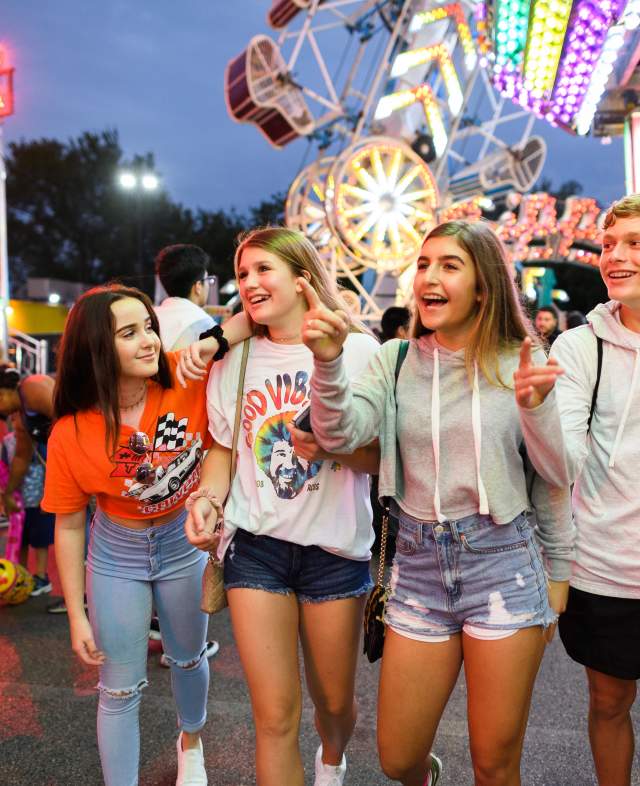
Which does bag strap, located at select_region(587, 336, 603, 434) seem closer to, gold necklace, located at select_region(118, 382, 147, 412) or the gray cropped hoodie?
the gray cropped hoodie

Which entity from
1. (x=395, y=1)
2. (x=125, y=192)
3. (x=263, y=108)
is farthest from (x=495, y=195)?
(x=125, y=192)

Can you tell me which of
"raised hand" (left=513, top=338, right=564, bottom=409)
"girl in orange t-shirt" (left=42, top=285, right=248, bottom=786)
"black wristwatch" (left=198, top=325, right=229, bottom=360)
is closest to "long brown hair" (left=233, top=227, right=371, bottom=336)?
"black wristwatch" (left=198, top=325, right=229, bottom=360)

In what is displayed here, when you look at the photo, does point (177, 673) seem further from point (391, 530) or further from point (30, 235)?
point (30, 235)

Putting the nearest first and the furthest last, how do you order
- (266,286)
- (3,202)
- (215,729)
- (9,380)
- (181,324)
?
(266,286) → (215,729) → (181,324) → (9,380) → (3,202)

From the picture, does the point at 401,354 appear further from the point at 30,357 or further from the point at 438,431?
the point at 30,357

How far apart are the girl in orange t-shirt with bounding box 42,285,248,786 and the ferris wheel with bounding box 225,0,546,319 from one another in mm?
10688

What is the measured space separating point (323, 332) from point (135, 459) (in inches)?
42.5

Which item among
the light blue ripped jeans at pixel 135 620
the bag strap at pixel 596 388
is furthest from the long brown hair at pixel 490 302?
the light blue ripped jeans at pixel 135 620

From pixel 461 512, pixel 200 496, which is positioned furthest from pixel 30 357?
pixel 461 512

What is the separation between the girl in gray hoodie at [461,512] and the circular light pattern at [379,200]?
10974 millimetres

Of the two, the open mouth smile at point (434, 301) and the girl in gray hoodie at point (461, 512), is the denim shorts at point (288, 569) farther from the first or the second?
the open mouth smile at point (434, 301)

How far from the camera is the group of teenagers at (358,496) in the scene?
2.08 meters

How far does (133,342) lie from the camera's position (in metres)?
2.54

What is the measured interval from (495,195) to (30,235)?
3260cm
